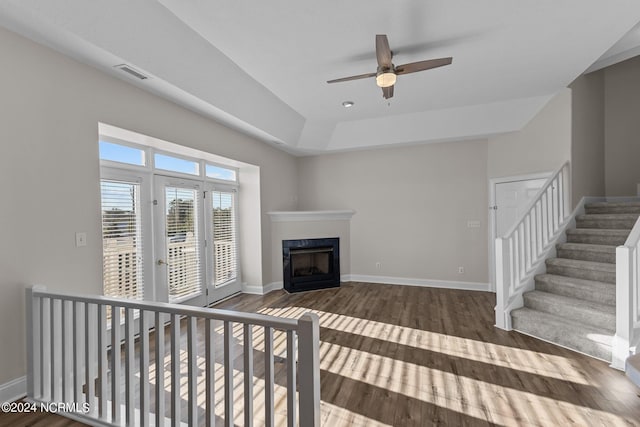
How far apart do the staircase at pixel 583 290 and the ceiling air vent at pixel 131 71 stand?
4583mm

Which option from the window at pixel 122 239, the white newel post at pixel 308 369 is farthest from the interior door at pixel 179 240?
the white newel post at pixel 308 369

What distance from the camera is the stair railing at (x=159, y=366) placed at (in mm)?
1402

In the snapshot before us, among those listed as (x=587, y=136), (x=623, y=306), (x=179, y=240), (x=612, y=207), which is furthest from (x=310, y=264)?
(x=587, y=136)

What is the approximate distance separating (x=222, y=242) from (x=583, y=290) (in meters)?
4.72

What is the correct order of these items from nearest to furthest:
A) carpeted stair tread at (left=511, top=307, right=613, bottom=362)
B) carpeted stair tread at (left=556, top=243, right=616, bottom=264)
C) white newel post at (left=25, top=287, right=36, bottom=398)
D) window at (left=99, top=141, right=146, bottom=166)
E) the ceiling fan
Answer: white newel post at (left=25, top=287, right=36, bottom=398) → the ceiling fan → carpeted stair tread at (left=511, top=307, right=613, bottom=362) → window at (left=99, top=141, right=146, bottom=166) → carpeted stair tread at (left=556, top=243, right=616, bottom=264)

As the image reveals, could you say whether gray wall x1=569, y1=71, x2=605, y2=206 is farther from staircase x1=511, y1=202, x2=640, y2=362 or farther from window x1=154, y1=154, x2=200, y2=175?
window x1=154, y1=154, x2=200, y2=175

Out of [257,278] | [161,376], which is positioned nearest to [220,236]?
[257,278]

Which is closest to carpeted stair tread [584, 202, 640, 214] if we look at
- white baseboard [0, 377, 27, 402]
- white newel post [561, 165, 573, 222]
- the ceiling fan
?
white newel post [561, 165, 573, 222]

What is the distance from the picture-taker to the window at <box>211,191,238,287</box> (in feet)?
14.9

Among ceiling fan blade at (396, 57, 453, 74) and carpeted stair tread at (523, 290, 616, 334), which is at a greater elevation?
ceiling fan blade at (396, 57, 453, 74)

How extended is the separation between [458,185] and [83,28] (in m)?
5.31

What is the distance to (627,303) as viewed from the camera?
8.09 feet

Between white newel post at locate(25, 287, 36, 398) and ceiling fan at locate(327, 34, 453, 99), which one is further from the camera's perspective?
ceiling fan at locate(327, 34, 453, 99)

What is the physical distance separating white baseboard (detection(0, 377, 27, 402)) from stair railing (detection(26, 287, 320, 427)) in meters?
0.08
